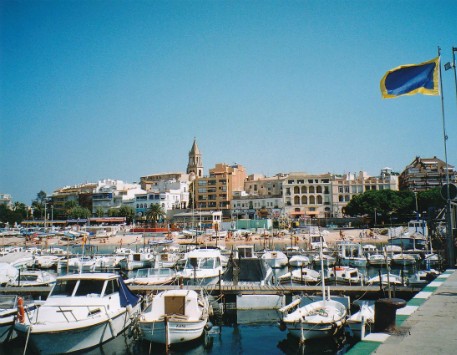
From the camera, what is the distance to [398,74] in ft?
71.8

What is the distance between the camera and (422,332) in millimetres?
9148

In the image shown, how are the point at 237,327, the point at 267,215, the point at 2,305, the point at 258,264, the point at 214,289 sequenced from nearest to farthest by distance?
1. the point at 2,305
2. the point at 237,327
3. the point at 214,289
4. the point at 258,264
5. the point at 267,215

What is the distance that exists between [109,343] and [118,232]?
83286mm

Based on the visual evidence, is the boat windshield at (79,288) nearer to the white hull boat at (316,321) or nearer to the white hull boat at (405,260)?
the white hull boat at (316,321)

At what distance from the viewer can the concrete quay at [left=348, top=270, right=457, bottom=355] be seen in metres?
7.96

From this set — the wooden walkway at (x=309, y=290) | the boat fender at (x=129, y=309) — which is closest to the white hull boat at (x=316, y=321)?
the wooden walkway at (x=309, y=290)

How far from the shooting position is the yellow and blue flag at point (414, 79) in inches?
842

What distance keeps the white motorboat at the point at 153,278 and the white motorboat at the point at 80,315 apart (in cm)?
860

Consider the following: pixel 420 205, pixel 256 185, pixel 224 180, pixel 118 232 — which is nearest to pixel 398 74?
pixel 420 205

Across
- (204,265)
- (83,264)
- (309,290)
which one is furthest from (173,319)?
(83,264)

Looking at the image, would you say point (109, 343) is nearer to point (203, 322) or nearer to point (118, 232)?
point (203, 322)

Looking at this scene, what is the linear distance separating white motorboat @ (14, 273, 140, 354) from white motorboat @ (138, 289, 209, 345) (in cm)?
139

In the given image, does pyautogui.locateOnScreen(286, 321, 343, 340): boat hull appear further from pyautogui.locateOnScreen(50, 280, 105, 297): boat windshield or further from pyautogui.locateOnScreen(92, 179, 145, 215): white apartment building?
pyautogui.locateOnScreen(92, 179, 145, 215): white apartment building

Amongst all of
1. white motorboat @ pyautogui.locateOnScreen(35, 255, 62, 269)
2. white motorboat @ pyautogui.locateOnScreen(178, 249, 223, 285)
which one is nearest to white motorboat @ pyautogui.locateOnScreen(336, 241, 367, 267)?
white motorboat @ pyautogui.locateOnScreen(178, 249, 223, 285)
